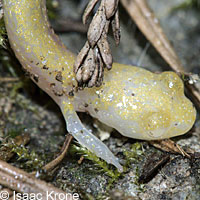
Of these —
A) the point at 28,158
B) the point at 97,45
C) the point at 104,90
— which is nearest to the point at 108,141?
the point at 104,90

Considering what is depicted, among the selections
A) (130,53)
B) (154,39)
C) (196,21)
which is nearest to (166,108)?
(154,39)

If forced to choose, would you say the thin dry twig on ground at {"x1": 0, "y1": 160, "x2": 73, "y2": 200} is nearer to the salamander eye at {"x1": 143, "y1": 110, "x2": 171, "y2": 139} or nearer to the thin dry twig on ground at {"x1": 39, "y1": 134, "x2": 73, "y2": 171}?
the thin dry twig on ground at {"x1": 39, "y1": 134, "x2": 73, "y2": 171}

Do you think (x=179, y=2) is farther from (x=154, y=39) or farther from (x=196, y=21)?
(x=154, y=39)

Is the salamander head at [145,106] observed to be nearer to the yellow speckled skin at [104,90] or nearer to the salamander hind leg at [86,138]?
the yellow speckled skin at [104,90]

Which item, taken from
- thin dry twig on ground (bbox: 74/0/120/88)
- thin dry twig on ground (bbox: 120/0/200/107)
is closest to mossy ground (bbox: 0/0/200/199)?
thin dry twig on ground (bbox: 120/0/200/107)

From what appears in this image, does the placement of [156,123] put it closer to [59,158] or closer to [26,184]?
[59,158]

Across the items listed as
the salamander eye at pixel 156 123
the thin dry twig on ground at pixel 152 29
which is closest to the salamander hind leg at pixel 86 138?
the salamander eye at pixel 156 123
